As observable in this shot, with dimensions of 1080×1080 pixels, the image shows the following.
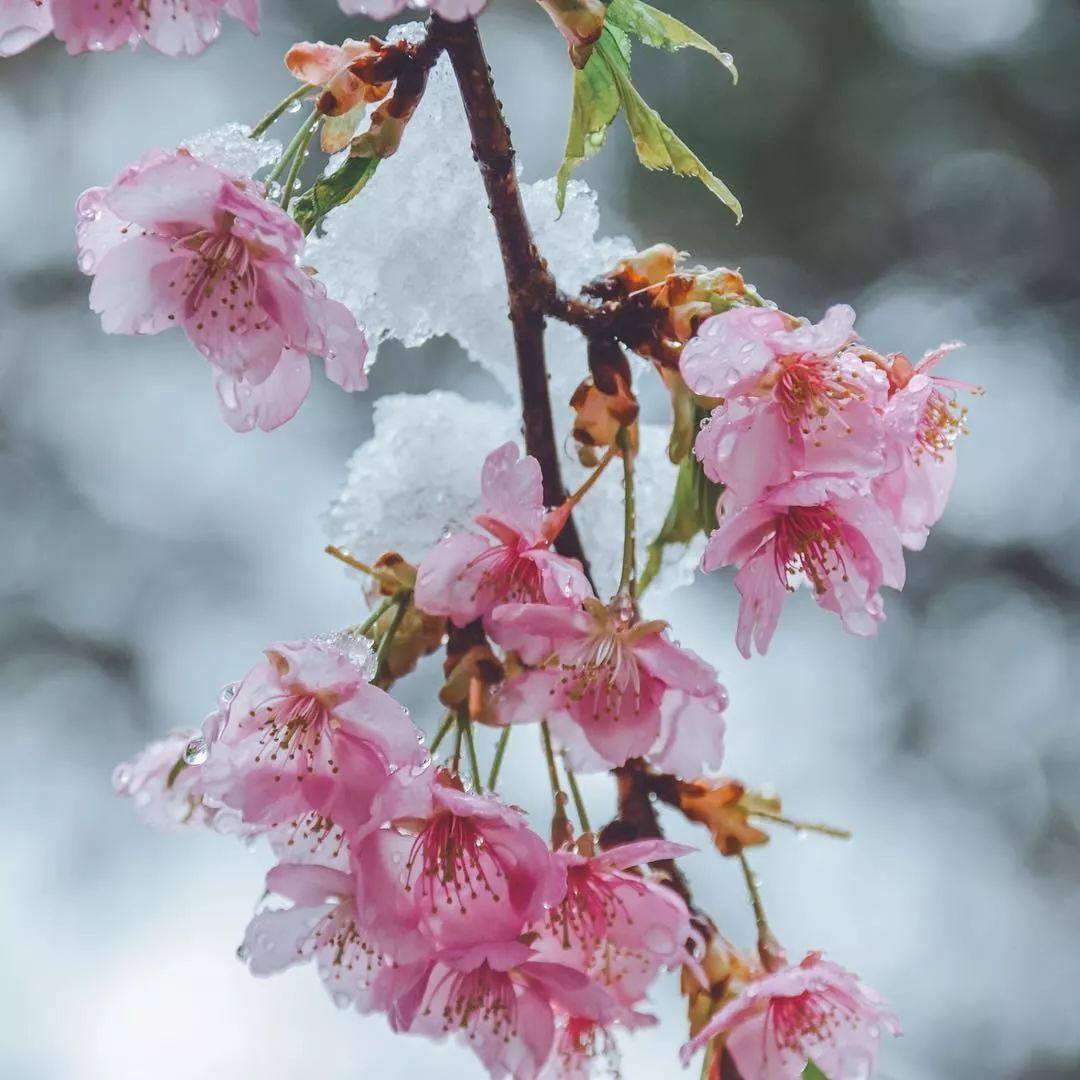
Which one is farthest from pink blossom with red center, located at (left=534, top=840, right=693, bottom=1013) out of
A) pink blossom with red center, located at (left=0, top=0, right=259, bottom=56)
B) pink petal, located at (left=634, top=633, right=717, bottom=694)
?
pink blossom with red center, located at (left=0, top=0, right=259, bottom=56)

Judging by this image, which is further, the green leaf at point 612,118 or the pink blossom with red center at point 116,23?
the green leaf at point 612,118

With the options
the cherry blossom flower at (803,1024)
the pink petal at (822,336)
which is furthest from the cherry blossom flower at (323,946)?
the pink petal at (822,336)

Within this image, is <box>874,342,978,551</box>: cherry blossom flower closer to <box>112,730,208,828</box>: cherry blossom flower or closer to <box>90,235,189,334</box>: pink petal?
<box>90,235,189,334</box>: pink petal

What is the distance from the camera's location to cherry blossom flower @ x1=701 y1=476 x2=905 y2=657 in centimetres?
82

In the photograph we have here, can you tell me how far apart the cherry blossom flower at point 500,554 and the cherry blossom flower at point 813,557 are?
0.11 metres

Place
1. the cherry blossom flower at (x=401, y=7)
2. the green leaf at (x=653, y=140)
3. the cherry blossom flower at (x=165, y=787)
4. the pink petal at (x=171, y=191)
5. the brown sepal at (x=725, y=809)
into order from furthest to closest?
the cherry blossom flower at (x=165, y=787)
the brown sepal at (x=725, y=809)
the green leaf at (x=653, y=140)
the pink petal at (x=171, y=191)
the cherry blossom flower at (x=401, y=7)

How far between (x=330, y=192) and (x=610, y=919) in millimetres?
510

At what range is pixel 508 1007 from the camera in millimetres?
810

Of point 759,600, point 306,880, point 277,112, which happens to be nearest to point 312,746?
point 306,880

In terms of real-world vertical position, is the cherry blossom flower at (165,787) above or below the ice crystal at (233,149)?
below

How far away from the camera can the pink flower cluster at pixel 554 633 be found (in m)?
→ 0.81

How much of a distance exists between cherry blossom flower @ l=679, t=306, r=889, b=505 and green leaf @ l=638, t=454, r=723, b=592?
6.3 inches

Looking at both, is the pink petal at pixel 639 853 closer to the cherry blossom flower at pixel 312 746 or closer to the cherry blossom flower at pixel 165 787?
the cherry blossom flower at pixel 312 746

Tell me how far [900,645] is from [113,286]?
2.28 metres
